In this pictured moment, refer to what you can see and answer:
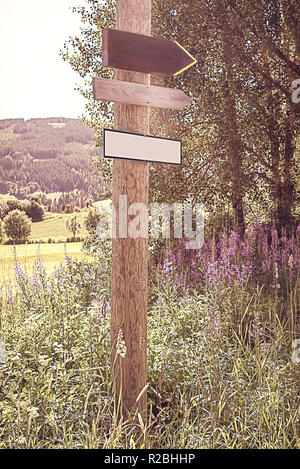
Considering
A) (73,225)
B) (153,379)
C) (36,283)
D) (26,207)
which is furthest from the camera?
(26,207)

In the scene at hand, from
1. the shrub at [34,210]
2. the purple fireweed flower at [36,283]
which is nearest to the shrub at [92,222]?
the purple fireweed flower at [36,283]

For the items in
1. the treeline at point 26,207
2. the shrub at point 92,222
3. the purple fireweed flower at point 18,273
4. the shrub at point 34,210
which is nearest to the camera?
the purple fireweed flower at point 18,273

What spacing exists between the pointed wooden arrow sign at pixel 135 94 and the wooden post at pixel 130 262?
70 mm

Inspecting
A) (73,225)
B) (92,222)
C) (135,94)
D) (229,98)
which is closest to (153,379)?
(135,94)

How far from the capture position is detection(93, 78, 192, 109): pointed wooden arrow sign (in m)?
2.90

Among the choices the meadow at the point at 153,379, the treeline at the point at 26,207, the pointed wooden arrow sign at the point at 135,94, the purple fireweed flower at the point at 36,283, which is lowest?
the meadow at the point at 153,379

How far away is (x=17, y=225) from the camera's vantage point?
531 inches

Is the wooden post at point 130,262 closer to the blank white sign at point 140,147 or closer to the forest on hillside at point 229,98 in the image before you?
the blank white sign at point 140,147

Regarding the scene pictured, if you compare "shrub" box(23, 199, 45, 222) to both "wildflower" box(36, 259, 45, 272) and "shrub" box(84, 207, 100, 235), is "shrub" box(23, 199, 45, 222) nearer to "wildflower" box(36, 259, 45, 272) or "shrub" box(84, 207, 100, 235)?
"shrub" box(84, 207, 100, 235)

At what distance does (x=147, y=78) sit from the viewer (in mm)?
3119

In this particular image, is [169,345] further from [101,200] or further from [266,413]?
[101,200]

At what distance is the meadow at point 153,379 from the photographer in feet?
8.96

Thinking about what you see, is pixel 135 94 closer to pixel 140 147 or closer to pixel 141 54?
pixel 141 54

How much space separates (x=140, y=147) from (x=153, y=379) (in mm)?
1908
